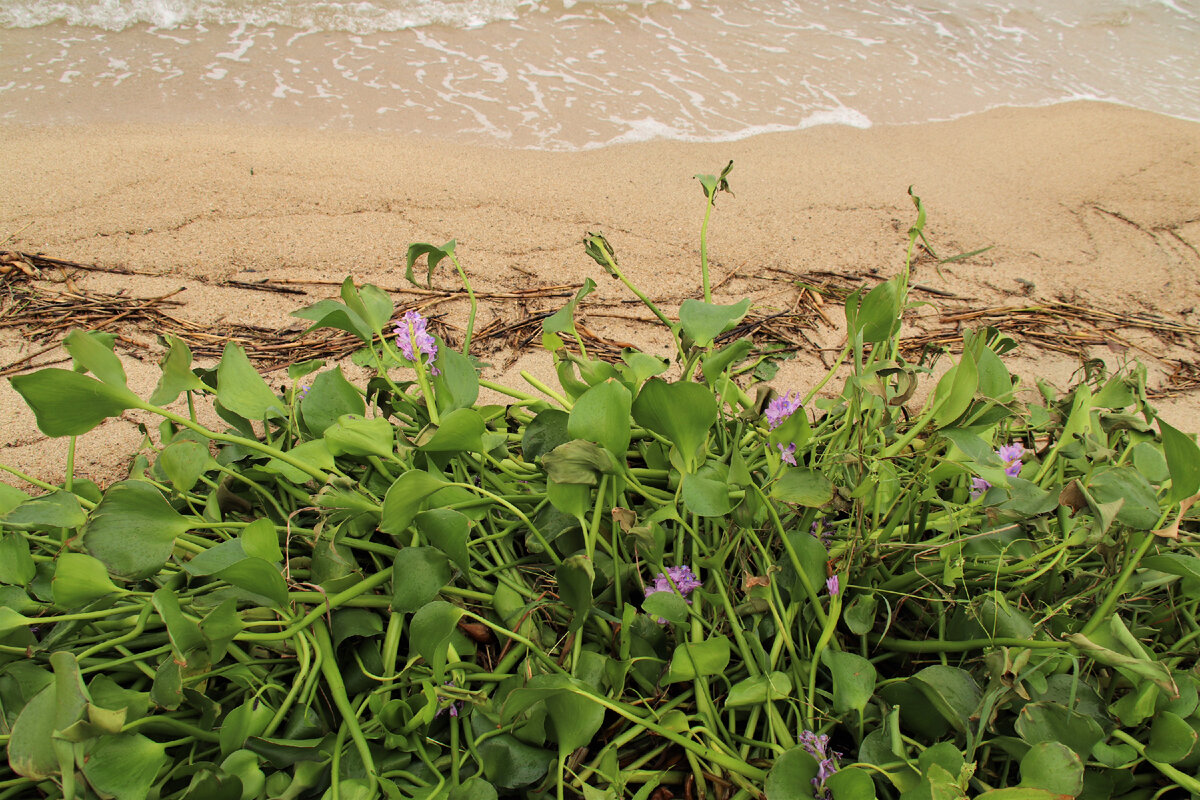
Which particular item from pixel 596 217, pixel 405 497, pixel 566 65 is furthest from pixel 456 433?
pixel 566 65

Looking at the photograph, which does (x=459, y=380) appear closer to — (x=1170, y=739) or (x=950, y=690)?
(x=950, y=690)

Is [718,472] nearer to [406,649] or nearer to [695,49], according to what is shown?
[406,649]

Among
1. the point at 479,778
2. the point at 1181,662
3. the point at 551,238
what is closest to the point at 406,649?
the point at 479,778

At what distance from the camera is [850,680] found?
0.72m

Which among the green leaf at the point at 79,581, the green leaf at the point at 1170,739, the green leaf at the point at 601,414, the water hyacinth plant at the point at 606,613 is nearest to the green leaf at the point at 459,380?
the water hyacinth plant at the point at 606,613

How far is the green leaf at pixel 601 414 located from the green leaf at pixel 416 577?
6.9 inches

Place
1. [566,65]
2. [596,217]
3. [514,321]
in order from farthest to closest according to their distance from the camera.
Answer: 1. [566,65]
2. [596,217]
3. [514,321]

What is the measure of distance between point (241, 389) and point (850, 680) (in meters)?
0.75

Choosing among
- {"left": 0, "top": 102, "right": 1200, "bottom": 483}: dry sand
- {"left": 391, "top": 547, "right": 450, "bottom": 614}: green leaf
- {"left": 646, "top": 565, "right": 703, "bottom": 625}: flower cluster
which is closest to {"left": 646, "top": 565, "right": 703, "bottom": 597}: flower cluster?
{"left": 646, "top": 565, "right": 703, "bottom": 625}: flower cluster

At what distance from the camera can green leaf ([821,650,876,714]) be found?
2.32 feet

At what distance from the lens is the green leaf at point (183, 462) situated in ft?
2.59

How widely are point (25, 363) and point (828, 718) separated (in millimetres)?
1690

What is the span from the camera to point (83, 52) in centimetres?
354

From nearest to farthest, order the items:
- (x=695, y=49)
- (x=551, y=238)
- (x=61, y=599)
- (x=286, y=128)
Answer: (x=61, y=599), (x=551, y=238), (x=286, y=128), (x=695, y=49)
